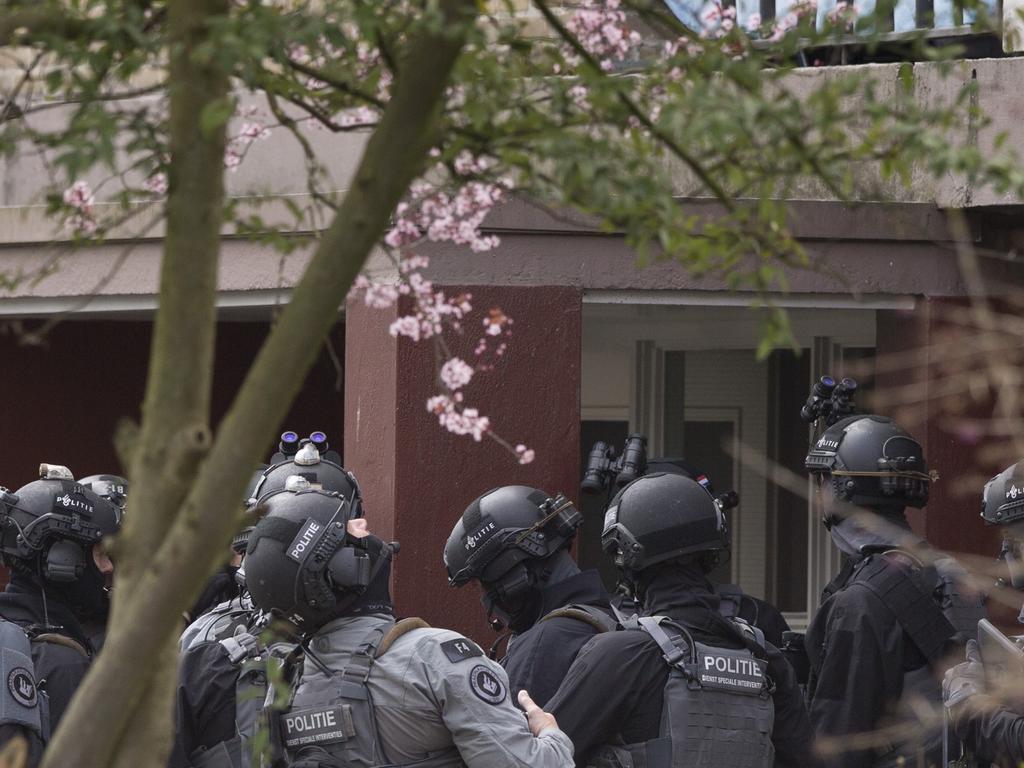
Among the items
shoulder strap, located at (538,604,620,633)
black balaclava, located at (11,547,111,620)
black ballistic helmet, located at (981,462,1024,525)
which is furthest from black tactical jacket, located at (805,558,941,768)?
black balaclava, located at (11,547,111,620)

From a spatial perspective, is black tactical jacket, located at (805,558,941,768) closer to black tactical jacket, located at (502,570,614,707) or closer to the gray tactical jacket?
black tactical jacket, located at (502,570,614,707)

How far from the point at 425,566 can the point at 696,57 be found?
15.7 feet

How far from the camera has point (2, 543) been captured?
6051 millimetres

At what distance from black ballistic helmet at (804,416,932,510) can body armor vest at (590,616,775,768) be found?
147cm

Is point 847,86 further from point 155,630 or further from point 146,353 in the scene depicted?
point 146,353

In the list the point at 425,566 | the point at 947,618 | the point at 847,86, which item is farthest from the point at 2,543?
the point at 847,86

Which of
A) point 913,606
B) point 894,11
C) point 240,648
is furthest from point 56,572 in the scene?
point 894,11

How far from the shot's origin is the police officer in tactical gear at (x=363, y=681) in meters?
4.36

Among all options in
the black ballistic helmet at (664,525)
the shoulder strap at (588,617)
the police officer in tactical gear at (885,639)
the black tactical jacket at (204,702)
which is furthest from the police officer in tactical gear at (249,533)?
the police officer in tactical gear at (885,639)

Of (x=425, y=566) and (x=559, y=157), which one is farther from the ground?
(x=559, y=157)

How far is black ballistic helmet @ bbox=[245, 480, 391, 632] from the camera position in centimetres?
455

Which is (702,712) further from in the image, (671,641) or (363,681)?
(363,681)

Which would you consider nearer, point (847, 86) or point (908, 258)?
point (847, 86)

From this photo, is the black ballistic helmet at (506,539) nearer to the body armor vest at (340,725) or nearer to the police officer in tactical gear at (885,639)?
the police officer in tactical gear at (885,639)
